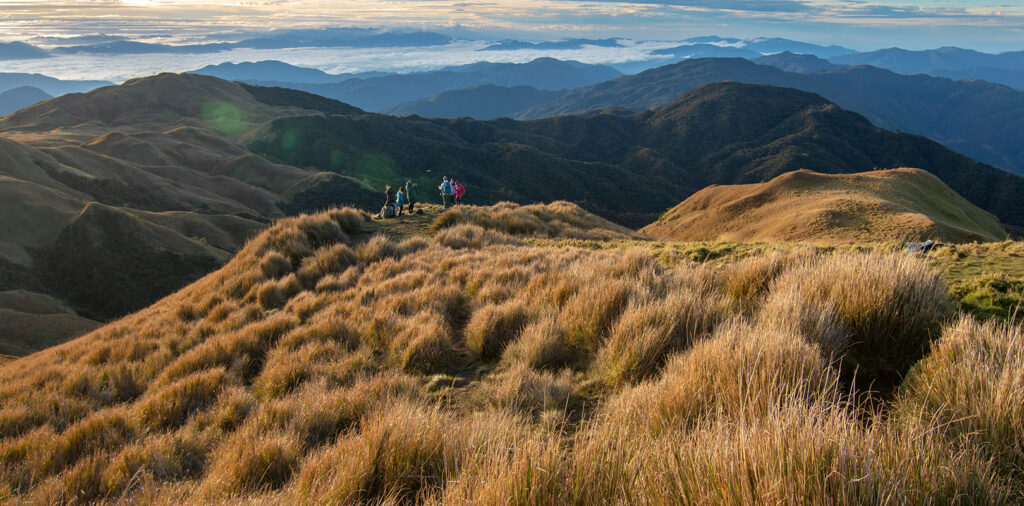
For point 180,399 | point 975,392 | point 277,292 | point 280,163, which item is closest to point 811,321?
point 975,392

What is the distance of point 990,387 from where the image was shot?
2.18 m

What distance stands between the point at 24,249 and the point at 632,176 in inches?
4662

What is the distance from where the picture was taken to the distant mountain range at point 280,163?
3694 cm

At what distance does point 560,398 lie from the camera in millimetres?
3592

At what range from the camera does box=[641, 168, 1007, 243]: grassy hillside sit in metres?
24.1

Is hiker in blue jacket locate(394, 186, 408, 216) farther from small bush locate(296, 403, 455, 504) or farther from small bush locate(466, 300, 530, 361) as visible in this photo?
small bush locate(296, 403, 455, 504)

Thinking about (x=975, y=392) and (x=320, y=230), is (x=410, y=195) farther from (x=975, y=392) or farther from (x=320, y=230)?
(x=975, y=392)

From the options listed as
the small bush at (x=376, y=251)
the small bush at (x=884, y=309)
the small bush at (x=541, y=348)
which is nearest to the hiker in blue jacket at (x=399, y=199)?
the small bush at (x=376, y=251)

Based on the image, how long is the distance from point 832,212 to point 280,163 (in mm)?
100363

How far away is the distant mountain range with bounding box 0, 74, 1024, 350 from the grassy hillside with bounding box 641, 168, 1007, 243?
3344cm

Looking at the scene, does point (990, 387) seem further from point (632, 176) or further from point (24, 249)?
point (632, 176)

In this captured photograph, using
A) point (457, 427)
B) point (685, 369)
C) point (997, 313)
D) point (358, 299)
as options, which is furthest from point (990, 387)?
point (358, 299)

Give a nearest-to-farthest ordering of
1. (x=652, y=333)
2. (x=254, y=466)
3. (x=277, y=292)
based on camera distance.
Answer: (x=254, y=466), (x=652, y=333), (x=277, y=292)

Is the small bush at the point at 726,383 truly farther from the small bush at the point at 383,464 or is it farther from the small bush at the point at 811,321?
the small bush at the point at 383,464
